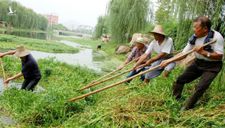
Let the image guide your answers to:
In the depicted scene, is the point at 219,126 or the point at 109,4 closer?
the point at 219,126

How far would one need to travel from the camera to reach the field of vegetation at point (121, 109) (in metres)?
4.58

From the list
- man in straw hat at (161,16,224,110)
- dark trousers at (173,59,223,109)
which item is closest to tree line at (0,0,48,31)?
dark trousers at (173,59,223,109)

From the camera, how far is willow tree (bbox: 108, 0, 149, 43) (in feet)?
73.9

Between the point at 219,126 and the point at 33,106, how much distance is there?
3.02 meters

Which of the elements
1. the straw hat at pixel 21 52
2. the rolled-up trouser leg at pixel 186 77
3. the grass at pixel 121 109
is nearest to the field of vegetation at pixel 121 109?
the grass at pixel 121 109

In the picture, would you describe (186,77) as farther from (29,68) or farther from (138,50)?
(29,68)

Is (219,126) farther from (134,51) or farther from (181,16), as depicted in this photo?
(181,16)

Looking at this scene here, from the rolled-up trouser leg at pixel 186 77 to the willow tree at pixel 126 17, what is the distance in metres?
17.1

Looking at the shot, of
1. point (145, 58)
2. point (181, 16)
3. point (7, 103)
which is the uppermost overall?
point (181, 16)

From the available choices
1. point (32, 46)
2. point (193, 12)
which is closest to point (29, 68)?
point (193, 12)

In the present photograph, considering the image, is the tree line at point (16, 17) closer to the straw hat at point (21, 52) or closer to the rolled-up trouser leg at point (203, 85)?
the straw hat at point (21, 52)

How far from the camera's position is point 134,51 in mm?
7457

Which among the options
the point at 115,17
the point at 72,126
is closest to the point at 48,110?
the point at 72,126

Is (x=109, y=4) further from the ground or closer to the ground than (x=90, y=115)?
further from the ground
